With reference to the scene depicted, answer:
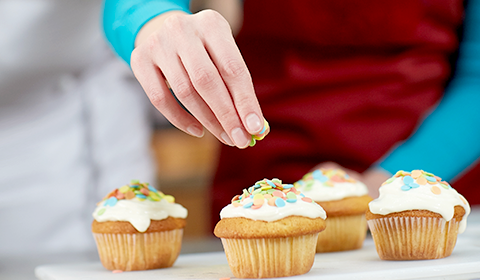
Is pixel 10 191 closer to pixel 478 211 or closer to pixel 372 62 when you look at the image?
pixel 372 62

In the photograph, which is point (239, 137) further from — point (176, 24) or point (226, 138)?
point (176, 24)

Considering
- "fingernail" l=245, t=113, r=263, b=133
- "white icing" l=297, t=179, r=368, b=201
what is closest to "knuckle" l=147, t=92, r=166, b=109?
"fingernail" l=245, t=113, r=263, b=133

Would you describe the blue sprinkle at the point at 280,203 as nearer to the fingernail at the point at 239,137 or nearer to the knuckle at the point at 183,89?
the fingernail at the point at 239,137

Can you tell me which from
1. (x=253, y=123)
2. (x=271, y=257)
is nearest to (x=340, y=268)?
(x=271, y=257)

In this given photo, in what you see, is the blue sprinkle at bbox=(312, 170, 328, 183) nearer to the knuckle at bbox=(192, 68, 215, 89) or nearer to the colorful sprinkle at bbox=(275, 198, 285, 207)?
the colorful sprinkle at bbox=(275, 198, 285, 207)

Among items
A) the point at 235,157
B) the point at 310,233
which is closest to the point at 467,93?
the point at 235,157

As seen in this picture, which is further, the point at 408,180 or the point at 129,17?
the point at 129,17

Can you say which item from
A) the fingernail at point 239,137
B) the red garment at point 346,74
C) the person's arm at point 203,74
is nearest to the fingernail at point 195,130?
the person's arm at point 203,74
